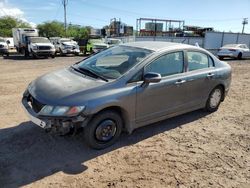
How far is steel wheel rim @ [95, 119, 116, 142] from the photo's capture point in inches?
158

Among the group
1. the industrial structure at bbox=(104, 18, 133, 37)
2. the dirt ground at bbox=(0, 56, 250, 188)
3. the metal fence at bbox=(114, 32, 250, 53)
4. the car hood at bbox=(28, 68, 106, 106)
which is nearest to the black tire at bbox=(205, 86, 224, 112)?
the dirt ground at bbox=(0, 56, 250, 188)

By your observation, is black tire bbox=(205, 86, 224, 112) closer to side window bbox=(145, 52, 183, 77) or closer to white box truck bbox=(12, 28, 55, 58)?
side window bbox=(145, 52, 183, 77)

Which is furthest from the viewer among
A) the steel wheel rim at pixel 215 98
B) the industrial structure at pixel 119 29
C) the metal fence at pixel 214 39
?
the industrial structure at pixel 119 29

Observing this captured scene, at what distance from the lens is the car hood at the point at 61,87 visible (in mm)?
3760

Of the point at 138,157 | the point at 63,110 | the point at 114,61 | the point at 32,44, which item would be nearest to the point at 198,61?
the point at 114,61

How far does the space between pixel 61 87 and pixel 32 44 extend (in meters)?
18.9

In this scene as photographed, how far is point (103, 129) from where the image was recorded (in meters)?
4.07

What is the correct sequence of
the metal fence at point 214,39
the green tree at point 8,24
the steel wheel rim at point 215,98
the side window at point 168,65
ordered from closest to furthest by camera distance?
the side window at point 168,65 < the steel wheel rim at point 215,98 < the metal fence at point 214,39 < the green tree at point 8,24

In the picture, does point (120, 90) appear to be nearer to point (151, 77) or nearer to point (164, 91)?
point (151, 77)

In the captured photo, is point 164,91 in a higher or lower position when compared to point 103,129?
higher

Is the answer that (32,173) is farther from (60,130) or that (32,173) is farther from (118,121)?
(118,121)

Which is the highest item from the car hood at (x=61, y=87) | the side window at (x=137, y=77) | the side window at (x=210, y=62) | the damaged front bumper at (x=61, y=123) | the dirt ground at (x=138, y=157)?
the side window at (x=210, y=62)

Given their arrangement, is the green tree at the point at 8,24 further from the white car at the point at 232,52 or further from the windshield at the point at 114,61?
the windshield at the point at 114,61

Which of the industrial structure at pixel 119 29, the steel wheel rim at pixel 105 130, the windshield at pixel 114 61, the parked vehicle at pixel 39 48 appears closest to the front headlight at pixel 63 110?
the steel wheel rim at pixel 105 130
